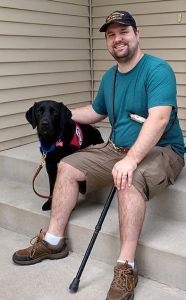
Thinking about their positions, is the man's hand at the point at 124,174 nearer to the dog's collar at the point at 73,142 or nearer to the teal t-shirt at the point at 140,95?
the teal t-shirt at the point at 140,95

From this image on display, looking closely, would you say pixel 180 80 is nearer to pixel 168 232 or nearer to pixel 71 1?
pixel 71 1

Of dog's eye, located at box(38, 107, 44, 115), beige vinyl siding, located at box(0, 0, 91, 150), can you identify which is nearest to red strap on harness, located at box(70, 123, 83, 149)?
dog's eye, located at box(38, 107, 44, 115)

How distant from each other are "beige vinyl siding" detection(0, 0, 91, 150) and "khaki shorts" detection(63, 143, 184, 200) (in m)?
1.35

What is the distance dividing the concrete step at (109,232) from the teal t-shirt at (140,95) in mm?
491

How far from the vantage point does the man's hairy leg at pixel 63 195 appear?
2.33m

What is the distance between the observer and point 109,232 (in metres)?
2.30

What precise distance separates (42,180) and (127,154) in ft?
4.15

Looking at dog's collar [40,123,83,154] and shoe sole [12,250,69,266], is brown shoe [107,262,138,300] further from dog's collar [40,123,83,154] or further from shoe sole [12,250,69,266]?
dog's collar [40,123,83,154]

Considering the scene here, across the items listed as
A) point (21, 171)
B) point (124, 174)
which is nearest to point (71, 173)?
point (124, 174)

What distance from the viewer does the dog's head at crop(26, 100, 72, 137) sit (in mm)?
2492

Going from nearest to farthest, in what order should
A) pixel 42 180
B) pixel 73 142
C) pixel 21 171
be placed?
pixel 73 142, pixel 42 180, pixel 21 171

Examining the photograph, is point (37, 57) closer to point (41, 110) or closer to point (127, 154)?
point (41, 110)

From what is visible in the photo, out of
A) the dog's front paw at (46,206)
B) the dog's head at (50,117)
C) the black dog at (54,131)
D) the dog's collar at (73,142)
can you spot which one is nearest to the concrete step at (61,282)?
the dog's front paw at (46,206)

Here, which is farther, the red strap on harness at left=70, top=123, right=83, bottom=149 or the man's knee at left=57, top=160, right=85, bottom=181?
the red strap on harness at left=70, top=123, right=83, bottom=149
